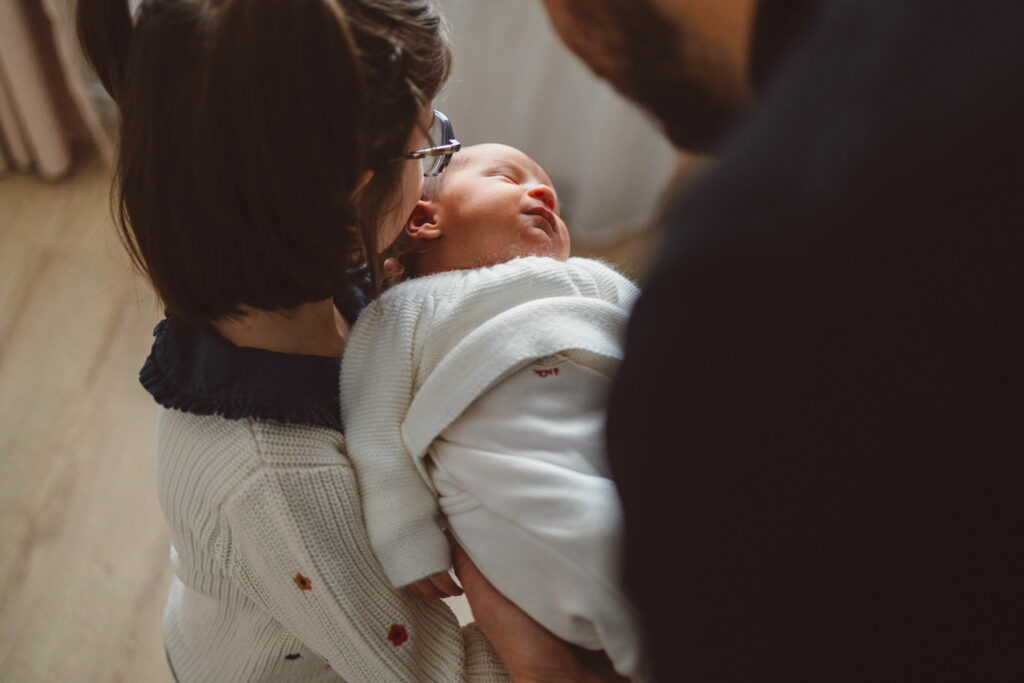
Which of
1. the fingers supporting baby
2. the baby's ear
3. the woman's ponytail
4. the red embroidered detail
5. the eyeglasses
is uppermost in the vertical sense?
the woman's ponytail

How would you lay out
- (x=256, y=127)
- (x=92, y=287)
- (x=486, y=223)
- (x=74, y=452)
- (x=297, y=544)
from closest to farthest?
(x=256, y=127) → (x=297, y=544) → (x=486, y=223) → (x=74, y=452) → (x=92, y=287)

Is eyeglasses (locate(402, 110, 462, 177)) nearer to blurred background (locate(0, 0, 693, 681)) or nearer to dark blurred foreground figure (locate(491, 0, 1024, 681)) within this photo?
dark blurred foreground figure (locate(491, 0, 1024, 681))

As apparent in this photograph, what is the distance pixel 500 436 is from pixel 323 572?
0.79ft

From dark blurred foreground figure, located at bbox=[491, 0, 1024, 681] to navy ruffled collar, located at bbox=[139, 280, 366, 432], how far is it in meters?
0.47

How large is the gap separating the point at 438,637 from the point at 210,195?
58 cm

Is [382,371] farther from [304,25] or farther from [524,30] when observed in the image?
[524,30]

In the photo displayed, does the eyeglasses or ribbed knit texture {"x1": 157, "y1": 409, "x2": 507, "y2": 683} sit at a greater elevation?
the eyeglasses

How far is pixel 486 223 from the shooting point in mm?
1154

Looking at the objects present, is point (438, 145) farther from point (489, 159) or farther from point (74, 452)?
point (74, 452)

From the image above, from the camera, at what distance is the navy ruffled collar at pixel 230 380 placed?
854 mm

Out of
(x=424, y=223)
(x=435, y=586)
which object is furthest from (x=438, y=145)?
(x=435, y=586)

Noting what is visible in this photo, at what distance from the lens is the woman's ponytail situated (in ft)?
2.47

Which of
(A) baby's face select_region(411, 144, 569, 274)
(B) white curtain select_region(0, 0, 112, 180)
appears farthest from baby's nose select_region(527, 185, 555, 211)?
(B) white curtain select_region(0, 0, 112, 180)

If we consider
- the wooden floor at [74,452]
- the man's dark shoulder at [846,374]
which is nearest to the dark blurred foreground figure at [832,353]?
the man's dark shoulder at [846,374]
